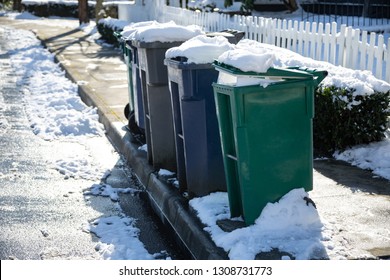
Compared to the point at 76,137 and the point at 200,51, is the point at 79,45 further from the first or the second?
the point at 200,51

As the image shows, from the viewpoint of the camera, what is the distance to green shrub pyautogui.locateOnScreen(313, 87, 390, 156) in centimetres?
728

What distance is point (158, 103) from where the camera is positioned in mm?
6801

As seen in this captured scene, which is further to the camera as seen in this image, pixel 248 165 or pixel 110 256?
pixel 110 256

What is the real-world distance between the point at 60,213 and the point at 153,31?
1.93 m

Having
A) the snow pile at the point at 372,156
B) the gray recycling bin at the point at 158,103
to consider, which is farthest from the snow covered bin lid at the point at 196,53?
the snow pile at the point at 372,156

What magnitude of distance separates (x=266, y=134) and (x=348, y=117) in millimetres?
2698

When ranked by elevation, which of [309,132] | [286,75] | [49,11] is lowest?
[49,11]

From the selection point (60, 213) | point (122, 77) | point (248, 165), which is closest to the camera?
point (248, 165)

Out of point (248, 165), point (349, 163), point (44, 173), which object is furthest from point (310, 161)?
point (44, 173)

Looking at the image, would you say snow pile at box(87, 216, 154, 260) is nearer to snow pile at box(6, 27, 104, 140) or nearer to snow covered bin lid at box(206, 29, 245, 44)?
snow covered bin lid at box(206, 29, 245, 44)

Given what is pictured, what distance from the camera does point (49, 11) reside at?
39594 mm

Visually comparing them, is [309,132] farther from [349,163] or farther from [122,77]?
[122,77]

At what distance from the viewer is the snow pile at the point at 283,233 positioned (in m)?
4.63

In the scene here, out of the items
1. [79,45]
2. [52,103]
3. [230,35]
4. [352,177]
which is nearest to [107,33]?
[79,45]
